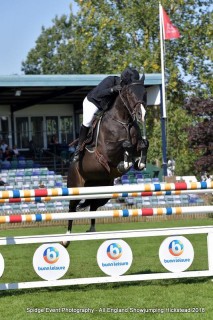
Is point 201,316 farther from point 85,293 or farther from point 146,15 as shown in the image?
point 146,15

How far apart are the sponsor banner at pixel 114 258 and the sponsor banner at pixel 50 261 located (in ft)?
1.31

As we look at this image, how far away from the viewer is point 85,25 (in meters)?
40.9

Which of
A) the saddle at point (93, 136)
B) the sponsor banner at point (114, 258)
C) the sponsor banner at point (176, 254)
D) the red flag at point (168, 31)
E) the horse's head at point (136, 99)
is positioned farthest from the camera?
the red flag at point (168, 31)

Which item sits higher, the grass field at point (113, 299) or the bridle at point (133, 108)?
the bridle at point (133, 108)

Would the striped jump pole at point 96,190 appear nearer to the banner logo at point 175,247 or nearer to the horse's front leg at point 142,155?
the banner logo at point 175,247

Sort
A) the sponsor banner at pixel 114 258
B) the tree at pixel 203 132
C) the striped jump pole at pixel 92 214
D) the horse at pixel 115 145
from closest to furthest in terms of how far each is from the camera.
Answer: the striped jump pole at pixel 92 214 → the sponsor banner at pixel 114 258 → the horse at pixel 115 145 → the tree at pixel 203 132

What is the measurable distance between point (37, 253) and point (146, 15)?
3391 centimetres

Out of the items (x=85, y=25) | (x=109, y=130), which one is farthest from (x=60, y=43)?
(x=109, y=130)

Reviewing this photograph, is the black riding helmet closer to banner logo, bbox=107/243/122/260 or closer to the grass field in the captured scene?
the grass field

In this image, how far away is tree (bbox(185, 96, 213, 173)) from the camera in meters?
25.1

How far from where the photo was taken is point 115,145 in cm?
905

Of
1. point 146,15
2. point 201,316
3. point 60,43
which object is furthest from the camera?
point 60,43

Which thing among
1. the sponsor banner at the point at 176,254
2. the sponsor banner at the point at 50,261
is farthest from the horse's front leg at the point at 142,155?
the sponsor banner at the point at 50,261

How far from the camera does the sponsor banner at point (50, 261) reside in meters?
6.85
